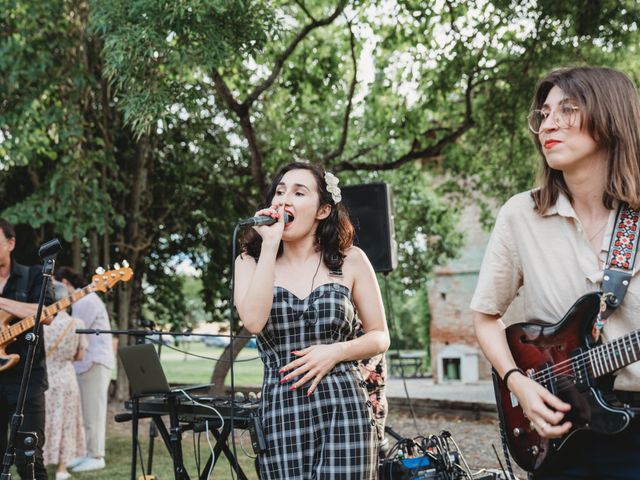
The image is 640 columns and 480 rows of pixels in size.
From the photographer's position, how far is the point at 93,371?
780 cm

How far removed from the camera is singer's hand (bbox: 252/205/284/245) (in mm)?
2746

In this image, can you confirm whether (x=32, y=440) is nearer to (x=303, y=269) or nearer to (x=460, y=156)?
(x=303, y=269)

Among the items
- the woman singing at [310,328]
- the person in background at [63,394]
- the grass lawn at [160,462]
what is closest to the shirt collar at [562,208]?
the woman singing at [310,328]

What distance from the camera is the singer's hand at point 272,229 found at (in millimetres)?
2746

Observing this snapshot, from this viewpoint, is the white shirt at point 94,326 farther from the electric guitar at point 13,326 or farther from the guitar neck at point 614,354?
the guitar neck at point 614,354

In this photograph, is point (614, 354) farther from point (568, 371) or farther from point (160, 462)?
point (160, 462)

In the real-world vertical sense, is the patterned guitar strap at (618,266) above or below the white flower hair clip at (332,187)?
below

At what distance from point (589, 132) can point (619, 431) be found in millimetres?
857

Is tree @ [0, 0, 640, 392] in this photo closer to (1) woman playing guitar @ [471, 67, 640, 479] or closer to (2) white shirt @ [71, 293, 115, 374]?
(2) white shirt @ [71, 293, 115, 374]

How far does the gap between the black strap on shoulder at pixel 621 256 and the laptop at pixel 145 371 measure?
304 centimetres

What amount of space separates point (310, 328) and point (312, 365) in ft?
0.57

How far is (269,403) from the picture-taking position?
2.71m

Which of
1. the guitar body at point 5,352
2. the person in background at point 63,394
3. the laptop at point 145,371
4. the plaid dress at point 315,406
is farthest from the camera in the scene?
the person in background at point 63,394

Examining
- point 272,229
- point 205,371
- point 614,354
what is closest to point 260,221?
point 272,229
